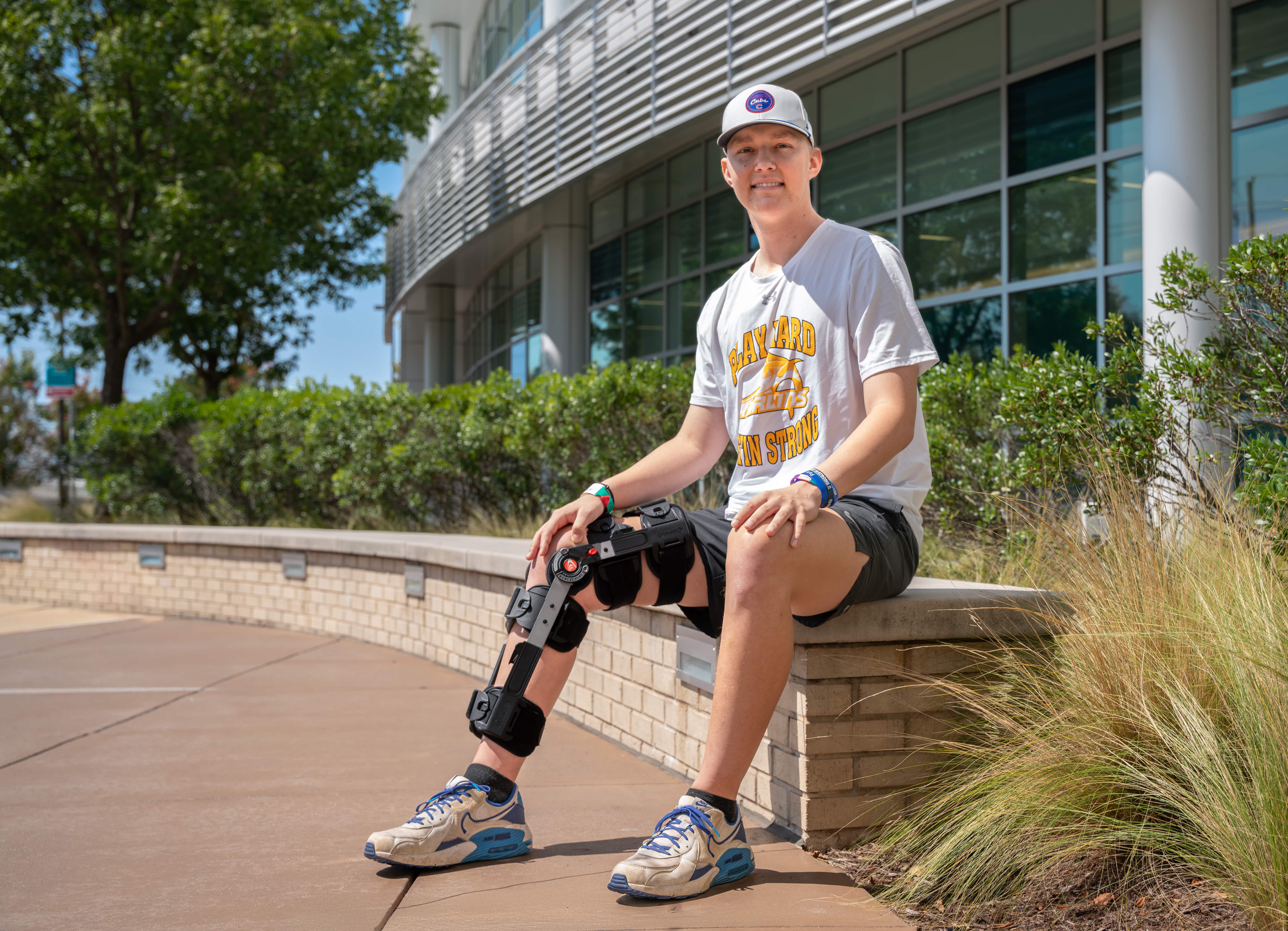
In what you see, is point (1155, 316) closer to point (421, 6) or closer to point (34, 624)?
point (34, 624)

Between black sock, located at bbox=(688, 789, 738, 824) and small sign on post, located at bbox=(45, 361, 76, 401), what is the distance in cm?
1360

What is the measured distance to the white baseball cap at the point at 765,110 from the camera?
3.02 meters

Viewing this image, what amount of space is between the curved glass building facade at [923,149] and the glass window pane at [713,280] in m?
0.04

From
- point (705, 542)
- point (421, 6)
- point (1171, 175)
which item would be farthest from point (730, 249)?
point (421, 6)

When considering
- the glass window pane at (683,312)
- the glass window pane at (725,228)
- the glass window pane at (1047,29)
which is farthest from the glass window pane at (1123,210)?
the glass window pane at (683,312)

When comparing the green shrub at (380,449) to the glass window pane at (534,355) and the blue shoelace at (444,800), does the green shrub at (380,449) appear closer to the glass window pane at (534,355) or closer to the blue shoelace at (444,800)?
the blue shoelace at (444,800)

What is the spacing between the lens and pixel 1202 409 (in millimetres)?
4355

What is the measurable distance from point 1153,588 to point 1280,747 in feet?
2.31

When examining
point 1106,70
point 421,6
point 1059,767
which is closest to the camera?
point 1059,767

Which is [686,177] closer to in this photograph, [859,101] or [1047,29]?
[859,101]

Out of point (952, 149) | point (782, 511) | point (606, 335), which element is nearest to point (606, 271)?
point (606, 335)

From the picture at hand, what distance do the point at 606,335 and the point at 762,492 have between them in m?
11.8

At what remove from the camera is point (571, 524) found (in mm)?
2994

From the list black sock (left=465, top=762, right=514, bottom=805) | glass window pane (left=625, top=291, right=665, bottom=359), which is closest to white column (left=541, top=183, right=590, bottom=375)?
glass window pane (left=625, top=291, right=665, bottom=359)
